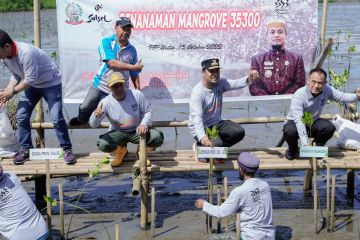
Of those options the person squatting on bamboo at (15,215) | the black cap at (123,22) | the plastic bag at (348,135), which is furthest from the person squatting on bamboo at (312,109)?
the person squatting on bamboo at (15,215)

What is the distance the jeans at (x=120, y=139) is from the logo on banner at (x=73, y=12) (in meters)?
1.84

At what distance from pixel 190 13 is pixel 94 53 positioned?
1.47m

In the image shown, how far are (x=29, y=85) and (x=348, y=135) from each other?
4237mm

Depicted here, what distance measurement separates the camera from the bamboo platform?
733 cm

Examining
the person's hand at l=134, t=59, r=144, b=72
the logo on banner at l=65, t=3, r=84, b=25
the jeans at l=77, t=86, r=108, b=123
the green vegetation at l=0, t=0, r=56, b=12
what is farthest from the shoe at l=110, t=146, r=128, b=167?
the green vegetation at l=0, t=0, r=56, b=12

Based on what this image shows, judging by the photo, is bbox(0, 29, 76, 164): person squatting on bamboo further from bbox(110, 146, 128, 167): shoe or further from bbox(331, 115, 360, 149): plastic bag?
bbox(331, 115, 360, 149): plastic bag

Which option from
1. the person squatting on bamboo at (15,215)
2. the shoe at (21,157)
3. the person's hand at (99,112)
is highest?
the person's hand at (99,112)

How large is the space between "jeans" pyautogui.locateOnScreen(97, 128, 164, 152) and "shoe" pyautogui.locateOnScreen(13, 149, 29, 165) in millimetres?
1057

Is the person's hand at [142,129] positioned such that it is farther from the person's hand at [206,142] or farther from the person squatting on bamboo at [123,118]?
the person's hand at [206,142]

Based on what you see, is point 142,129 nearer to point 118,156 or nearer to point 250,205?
point 118,156

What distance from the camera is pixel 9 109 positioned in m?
10.5

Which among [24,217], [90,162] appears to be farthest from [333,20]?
[24,217]

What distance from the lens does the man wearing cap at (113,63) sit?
25.3ft

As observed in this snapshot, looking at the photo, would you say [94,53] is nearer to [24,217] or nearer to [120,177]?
[120,177]
